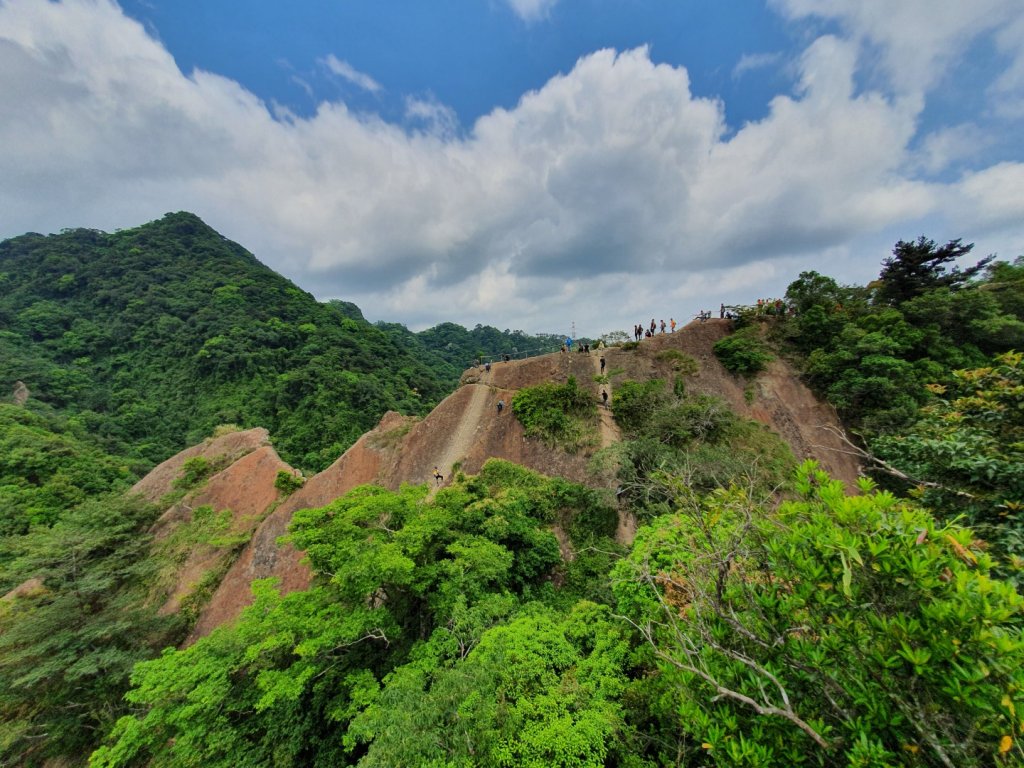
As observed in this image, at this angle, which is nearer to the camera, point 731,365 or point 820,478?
point 820,478

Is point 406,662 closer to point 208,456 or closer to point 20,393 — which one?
point 208,456

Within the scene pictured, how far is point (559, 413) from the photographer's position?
22.1 metres

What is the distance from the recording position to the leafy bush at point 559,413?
2127 centimetres

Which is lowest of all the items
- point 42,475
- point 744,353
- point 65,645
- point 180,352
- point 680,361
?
point 65,645

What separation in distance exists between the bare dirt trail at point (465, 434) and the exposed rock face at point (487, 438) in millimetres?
72

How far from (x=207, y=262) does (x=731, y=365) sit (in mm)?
83482

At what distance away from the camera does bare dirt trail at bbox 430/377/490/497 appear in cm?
2223

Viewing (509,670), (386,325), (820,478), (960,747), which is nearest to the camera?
(960,747)

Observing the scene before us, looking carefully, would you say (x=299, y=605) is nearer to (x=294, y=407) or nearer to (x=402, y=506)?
(x=402, y=506)

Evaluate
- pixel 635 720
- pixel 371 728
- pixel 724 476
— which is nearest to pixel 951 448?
pixel 635 720

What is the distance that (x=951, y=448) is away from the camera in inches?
253

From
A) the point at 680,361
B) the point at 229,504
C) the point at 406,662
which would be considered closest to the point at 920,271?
the point at 680,361

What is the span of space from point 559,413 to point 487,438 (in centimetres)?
470

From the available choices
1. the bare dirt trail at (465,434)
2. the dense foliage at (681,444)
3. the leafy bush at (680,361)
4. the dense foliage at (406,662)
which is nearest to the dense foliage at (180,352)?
the bare dirt trail at (465,434)
